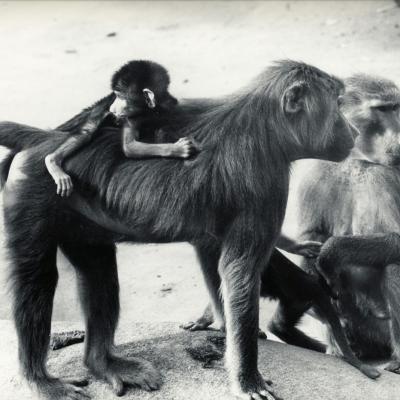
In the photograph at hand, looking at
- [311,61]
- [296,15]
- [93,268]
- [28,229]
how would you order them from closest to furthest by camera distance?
[28,229] < [93,268] < [311,61] < [296,15]

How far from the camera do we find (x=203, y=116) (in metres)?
4.62

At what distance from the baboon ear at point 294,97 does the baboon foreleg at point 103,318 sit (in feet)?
4.34

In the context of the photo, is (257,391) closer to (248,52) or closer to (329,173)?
(329,173)

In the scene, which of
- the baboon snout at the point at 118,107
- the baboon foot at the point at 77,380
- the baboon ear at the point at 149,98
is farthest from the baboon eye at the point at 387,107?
the baboon foot at the point at 77,380

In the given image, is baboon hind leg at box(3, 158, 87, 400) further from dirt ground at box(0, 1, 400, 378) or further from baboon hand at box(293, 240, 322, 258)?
dirt ground at box(0, 1, 400, 378)

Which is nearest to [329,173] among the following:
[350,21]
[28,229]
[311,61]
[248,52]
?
[28,229]

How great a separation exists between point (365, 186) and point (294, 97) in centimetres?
150

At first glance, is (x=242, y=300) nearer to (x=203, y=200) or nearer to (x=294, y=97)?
(x=203, y=200)

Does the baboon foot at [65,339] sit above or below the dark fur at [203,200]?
below

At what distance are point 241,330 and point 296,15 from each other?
983 cm

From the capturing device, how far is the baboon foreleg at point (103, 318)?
4.73 m

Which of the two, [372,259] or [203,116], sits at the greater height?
[203,116]

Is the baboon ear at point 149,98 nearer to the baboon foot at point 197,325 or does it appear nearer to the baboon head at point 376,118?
the baboon foot at point 197,325

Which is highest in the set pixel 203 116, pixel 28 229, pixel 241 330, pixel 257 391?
pixel 203 116
